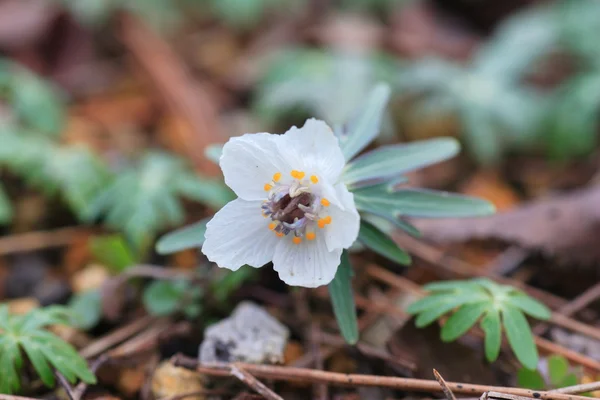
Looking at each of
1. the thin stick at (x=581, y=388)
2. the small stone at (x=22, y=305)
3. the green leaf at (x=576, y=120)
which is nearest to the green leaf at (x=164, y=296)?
the small stone at (x=22, y=305)

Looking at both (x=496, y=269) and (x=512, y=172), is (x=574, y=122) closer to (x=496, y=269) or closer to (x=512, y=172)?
(x=512, y=172)

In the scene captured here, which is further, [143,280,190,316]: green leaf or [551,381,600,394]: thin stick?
[143,280,190,316]: green leaf

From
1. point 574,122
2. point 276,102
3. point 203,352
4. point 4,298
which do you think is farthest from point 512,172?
point 4,298

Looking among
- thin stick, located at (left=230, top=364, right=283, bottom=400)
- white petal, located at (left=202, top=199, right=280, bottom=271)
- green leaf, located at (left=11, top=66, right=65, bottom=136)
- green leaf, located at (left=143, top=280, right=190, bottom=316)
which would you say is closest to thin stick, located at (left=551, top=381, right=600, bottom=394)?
thin stick, located at (left=230, top=364, right=283, bottom=400)

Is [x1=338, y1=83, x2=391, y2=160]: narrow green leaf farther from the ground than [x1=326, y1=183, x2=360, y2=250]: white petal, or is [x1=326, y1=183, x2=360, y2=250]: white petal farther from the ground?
[x1=338, y1=83, x2=391, y2=160]: narrow green leaf

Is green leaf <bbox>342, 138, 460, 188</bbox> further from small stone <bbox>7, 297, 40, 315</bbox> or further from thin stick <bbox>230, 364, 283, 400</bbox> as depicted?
small stone <bbox>7, 297, 40, 315</bbox>
